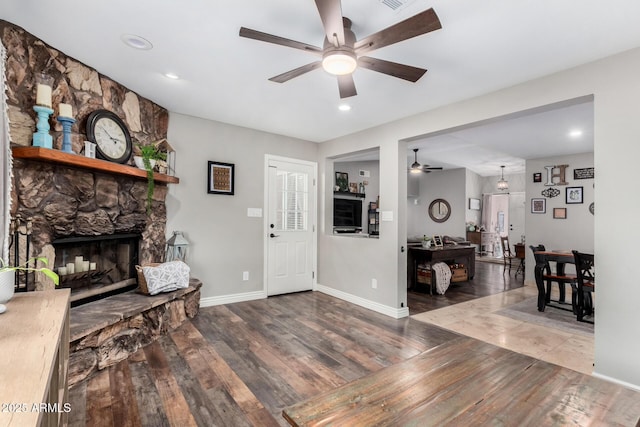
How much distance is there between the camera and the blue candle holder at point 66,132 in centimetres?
247

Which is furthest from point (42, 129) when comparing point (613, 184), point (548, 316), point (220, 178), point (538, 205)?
point (538, 205)

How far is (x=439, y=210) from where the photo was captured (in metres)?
9.00

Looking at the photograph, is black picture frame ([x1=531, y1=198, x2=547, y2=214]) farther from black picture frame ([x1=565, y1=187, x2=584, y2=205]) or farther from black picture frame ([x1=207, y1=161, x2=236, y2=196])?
black picture frame ([x1=207, y1=161, x2=236, y2=196])

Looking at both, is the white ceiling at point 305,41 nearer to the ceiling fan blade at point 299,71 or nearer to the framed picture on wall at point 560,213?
the ceiling fan blade at point 299,71

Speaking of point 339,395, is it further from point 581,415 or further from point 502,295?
point 502,295

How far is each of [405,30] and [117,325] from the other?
3.00 metres

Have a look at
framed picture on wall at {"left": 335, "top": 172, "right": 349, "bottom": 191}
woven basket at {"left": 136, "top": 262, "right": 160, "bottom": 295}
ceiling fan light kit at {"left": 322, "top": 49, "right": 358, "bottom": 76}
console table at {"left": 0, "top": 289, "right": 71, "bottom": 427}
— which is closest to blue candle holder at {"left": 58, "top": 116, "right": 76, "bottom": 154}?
woven basket at {"left": 136, "top": 262, "right": 160, "bottom": 295}

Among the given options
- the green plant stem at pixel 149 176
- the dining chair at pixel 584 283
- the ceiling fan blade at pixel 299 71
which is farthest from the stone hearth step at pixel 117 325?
the dining chair at pixel 584 283

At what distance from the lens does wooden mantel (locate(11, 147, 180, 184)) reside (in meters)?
2.20

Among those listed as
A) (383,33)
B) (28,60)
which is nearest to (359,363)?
(383,33)

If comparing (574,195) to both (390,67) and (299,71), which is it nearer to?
(390,67)

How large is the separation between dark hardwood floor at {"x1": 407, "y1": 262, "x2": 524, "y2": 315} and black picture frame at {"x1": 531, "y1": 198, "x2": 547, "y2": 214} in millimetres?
1430

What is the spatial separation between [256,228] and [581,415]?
394 centimetres

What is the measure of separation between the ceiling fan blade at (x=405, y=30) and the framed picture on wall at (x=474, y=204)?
804cm
